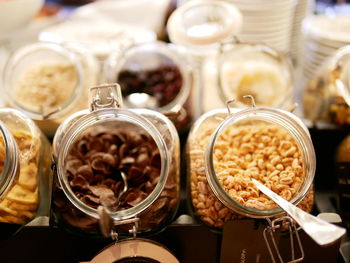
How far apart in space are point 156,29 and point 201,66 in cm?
40

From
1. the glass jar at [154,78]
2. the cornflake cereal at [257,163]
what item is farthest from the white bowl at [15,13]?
the cornflake cereal at [257,163]

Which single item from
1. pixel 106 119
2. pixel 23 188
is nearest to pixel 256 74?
pixel 106 119

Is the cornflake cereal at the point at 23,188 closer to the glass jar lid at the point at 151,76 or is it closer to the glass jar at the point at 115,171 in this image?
the glass jar at the point at 115,171

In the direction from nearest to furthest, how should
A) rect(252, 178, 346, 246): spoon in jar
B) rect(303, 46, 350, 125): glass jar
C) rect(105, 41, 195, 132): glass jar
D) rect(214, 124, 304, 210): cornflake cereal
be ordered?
rect(252, 178, 346, 246): spoon in jar < rect(214, 124, 304, 210): cornflake cereal < rect(303, 46, 350, 125): glass jar < rect(105, 41, 195, 132): glass jar

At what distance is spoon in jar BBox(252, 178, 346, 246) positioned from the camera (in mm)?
425

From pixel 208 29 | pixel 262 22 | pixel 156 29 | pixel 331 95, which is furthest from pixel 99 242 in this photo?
pixel 156 29

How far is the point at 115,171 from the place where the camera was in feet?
2.00

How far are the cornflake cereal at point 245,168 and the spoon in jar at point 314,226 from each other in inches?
1.2

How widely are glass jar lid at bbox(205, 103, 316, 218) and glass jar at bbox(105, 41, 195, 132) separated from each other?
21 centimetres

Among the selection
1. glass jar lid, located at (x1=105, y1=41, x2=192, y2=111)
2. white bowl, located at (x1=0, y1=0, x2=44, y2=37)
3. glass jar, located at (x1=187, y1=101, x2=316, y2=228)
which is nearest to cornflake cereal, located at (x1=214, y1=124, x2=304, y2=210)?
glass jar, located at (x1=187, y1=101, x2=316, y2=228)

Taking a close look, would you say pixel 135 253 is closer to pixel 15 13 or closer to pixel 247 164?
pixel 247 164

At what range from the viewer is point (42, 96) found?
31.5 inches

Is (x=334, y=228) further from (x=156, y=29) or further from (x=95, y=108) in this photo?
(x=156, y=29)

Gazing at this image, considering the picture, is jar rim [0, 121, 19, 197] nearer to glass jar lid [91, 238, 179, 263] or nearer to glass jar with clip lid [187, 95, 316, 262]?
glass jar lid [91, 238, 179, 263]
